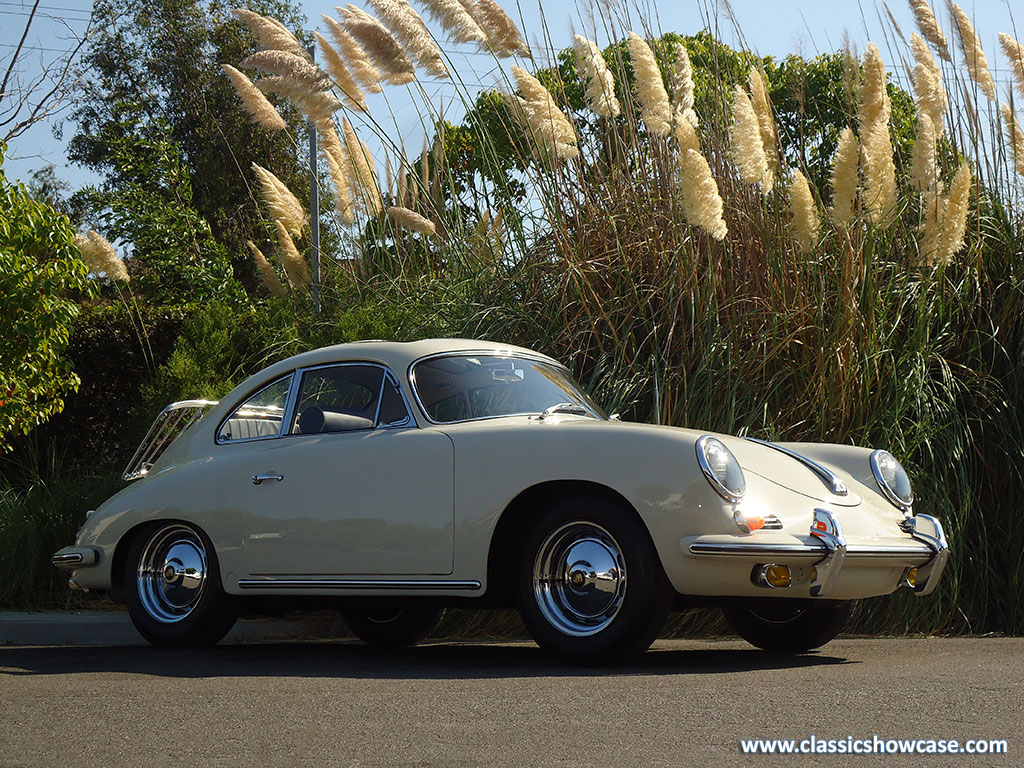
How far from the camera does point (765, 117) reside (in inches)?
334

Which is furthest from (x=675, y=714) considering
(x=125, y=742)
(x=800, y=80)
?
(x=800, y=80)

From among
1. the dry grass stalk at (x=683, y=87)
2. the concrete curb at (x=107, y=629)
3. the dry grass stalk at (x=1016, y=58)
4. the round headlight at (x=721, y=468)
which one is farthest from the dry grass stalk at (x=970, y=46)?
the concrete curb at (x=107, y=629)

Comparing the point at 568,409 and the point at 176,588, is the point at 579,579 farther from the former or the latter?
the point at 176,588

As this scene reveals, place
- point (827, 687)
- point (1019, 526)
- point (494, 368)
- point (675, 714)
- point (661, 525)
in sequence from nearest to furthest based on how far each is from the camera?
point (675, 714)
point (827, 687)
point (661, 525)
point (494, 368)
point (1019, 526)

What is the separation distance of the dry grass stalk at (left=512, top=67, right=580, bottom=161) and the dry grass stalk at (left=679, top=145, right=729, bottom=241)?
4.98ft

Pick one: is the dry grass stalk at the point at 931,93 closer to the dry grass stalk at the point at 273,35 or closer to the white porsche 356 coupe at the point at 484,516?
the white porsche 356 coupe at the point at 484,516

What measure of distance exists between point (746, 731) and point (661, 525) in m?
1.40

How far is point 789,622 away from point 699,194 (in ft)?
8.01

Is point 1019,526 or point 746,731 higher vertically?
point 746,731

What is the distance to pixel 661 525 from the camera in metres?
5.26

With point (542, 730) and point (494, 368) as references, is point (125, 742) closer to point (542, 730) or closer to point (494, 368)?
point (542, 730)

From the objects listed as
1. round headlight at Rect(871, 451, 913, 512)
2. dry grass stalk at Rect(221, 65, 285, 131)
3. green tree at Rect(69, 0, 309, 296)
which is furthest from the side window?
green tree at Rect(69, 0, 309, 296)

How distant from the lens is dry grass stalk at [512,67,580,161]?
28.5 feet

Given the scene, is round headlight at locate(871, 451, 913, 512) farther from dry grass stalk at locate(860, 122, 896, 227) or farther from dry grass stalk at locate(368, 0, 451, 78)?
dry grass stalk at locate(368, 0, 451, 78)
